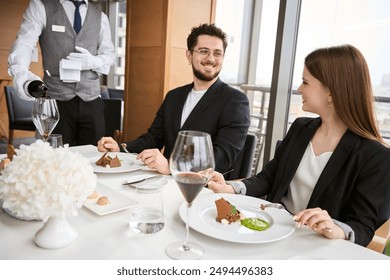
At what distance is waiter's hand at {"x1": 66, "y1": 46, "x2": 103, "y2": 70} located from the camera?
2330 millimetres

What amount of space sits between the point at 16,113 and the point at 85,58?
2944mm

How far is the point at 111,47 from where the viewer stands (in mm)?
2635

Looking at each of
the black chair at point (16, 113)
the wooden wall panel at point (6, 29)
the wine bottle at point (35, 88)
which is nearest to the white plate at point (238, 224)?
the wine bottle at point (35, 88)

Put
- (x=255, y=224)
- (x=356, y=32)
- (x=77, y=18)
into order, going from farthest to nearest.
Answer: (x=356, y=32)
(x=77, y=18)
(x=255, y=224)

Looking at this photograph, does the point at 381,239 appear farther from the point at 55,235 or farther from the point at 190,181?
the point at 55,235

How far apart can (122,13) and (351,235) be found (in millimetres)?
6509

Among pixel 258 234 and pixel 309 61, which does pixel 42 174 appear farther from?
pixel 309 61

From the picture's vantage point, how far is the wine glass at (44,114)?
4.09 feet

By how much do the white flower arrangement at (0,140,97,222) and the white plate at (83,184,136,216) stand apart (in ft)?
0.74

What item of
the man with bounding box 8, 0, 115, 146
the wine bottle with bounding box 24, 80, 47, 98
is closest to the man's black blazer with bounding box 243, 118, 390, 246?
the wine bottle with bounding box 24, 80, 47, 98

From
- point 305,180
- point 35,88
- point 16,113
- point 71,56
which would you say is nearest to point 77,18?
point 71,56

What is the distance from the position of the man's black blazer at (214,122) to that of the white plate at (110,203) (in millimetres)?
815

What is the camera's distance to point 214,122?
203cm

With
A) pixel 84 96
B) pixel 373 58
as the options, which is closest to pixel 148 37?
pixel 84 96
